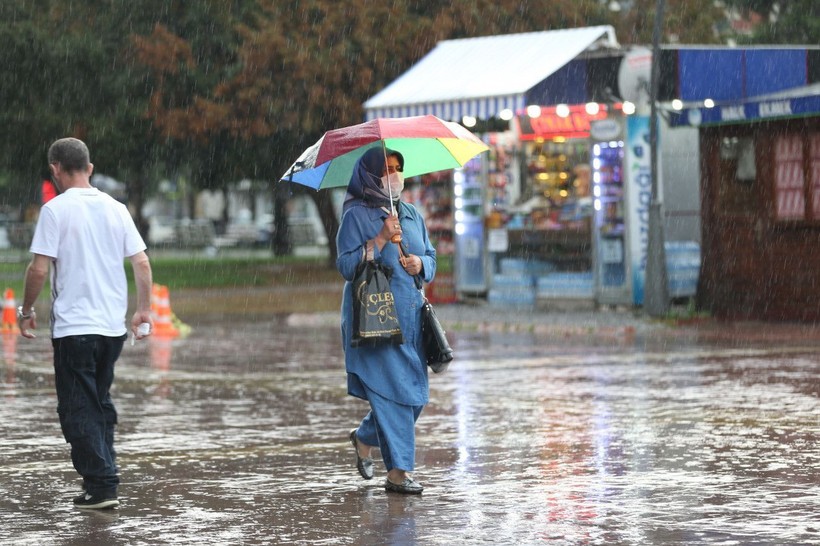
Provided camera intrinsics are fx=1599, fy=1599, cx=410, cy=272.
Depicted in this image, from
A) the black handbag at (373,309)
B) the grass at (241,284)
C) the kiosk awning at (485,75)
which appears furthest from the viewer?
the grass at (241,284)

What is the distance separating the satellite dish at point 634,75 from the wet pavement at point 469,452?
5.49m

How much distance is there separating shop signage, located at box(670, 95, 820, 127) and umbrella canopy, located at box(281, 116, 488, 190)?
11.1m

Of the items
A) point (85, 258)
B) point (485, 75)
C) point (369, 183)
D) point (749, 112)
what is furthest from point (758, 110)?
point (85, 258)

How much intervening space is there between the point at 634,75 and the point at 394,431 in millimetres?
14730

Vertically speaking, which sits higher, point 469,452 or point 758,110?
point 758,110

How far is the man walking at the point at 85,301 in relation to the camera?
7836 millimetres

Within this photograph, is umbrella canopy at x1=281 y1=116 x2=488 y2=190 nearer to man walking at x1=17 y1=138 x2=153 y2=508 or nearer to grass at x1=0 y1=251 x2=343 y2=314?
man walking at x1=17 y1=138 x2=153 y2=508

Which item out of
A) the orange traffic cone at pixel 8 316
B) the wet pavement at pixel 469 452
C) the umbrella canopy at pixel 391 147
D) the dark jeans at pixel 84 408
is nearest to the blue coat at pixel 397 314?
the umbrella canopy at pixel 391 147

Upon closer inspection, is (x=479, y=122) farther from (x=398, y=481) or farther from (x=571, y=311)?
(x=398, y=481)

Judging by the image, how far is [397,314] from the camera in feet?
26.9

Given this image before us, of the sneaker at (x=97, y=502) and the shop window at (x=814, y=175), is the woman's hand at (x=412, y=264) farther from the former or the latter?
the shop window at (x=814, y=175)

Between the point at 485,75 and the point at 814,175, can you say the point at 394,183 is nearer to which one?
the point at 814,175

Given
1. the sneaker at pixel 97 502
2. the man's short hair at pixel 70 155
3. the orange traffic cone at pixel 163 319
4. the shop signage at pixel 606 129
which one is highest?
the shop signage at pixel 606 129

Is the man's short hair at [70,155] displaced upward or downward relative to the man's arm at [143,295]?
upward
